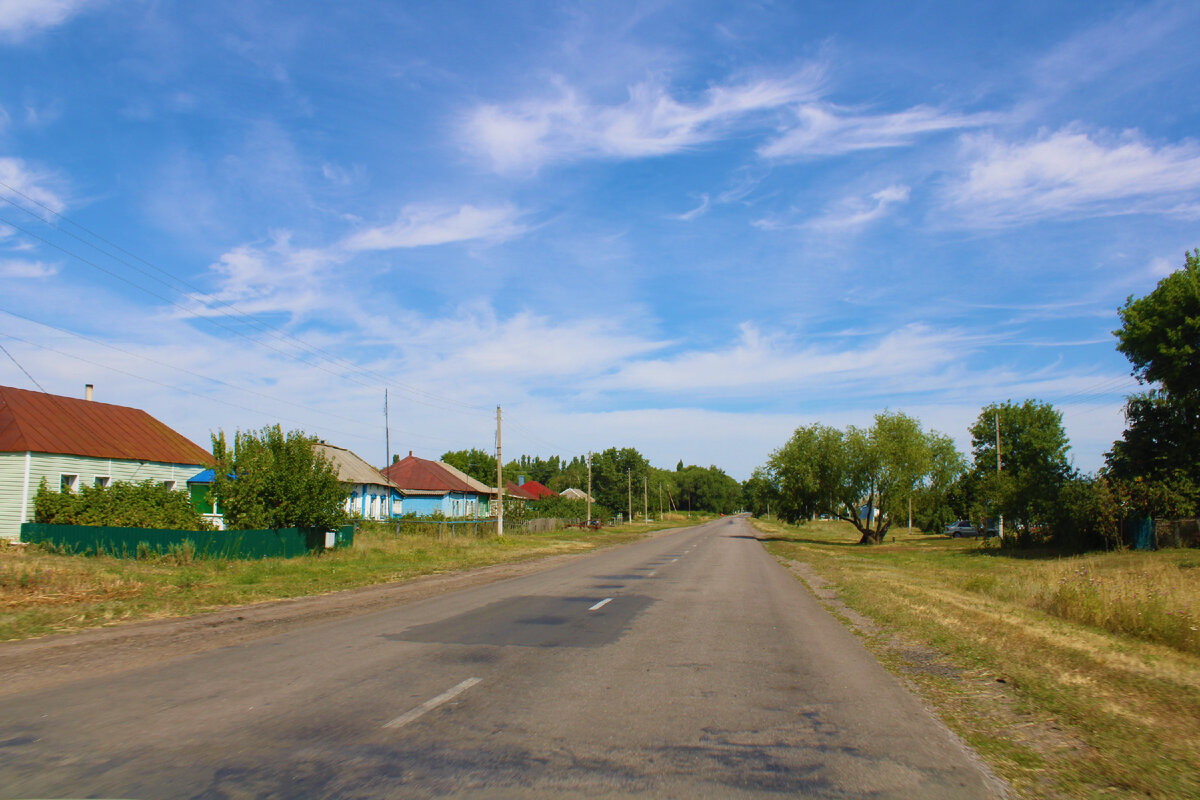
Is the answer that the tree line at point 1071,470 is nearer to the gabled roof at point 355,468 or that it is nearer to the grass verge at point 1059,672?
the grass verge at point 1059,672

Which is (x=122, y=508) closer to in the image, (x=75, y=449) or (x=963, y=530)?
(x=75, y=449)

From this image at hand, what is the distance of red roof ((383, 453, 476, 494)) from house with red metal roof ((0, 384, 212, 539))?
2894 centimetres

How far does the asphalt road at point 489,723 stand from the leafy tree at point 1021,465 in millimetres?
38013

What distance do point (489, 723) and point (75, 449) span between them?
33.9m

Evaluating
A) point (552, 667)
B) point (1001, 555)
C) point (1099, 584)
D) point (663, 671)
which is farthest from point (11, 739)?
point (1001, 555)

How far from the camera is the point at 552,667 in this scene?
873 centimetres

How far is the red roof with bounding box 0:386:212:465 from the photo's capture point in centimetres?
3091

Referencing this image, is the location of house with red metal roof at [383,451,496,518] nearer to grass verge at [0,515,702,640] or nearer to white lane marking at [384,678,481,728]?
grass verge at [0,515,702,640]

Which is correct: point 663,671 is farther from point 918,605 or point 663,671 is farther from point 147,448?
point 147,448

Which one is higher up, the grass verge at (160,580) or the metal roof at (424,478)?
the metal roof at (424,478)

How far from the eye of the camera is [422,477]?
2825 inches

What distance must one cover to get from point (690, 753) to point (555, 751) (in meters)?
1.01

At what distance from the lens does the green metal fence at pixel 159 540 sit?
2362 centimetres

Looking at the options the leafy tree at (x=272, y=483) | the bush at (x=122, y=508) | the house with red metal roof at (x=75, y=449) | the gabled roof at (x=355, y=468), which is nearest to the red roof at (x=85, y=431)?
the house with red metal roof at (x=75, y=449)
